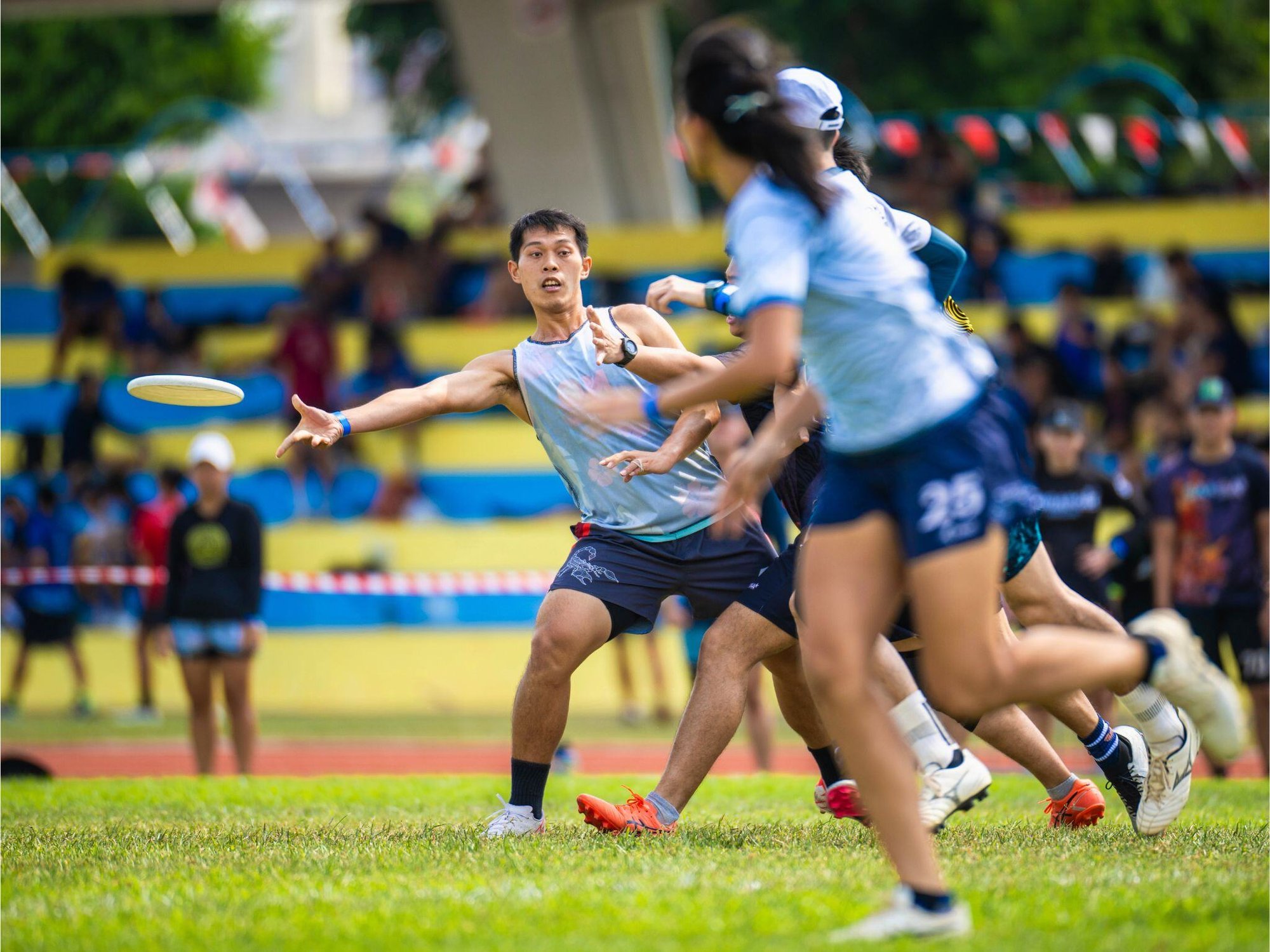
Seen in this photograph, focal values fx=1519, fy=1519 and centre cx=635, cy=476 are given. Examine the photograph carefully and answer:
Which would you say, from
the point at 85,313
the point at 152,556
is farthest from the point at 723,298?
the point at 85,313

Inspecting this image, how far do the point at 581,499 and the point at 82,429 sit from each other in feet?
45.2

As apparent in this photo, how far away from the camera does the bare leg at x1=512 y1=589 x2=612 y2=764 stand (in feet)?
19.7

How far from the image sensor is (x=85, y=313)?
21406 millimetres

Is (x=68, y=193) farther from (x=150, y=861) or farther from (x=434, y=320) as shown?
(x=150, y=861)

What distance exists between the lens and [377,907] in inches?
173

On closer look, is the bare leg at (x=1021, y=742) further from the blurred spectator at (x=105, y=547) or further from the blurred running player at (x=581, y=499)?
the blurred spectator at (x=105, y=547)

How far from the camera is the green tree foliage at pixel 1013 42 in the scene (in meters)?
28.5

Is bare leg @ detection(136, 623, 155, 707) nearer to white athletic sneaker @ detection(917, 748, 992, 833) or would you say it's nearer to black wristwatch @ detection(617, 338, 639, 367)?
black wristwatch @ detection(617, 338, 639, 367)

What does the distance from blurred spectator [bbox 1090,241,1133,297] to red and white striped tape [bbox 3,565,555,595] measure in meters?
8.01

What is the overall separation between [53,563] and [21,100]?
2599 cm

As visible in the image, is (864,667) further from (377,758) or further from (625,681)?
(625,681)

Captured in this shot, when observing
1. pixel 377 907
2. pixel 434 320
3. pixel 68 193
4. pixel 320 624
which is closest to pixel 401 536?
pixel 320 624

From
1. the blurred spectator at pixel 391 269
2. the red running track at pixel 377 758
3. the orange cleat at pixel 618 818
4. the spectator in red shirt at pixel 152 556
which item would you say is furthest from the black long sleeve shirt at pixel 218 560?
the blurred spectator at pixel 391 269

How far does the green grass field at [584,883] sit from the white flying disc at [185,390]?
1.68 meters
